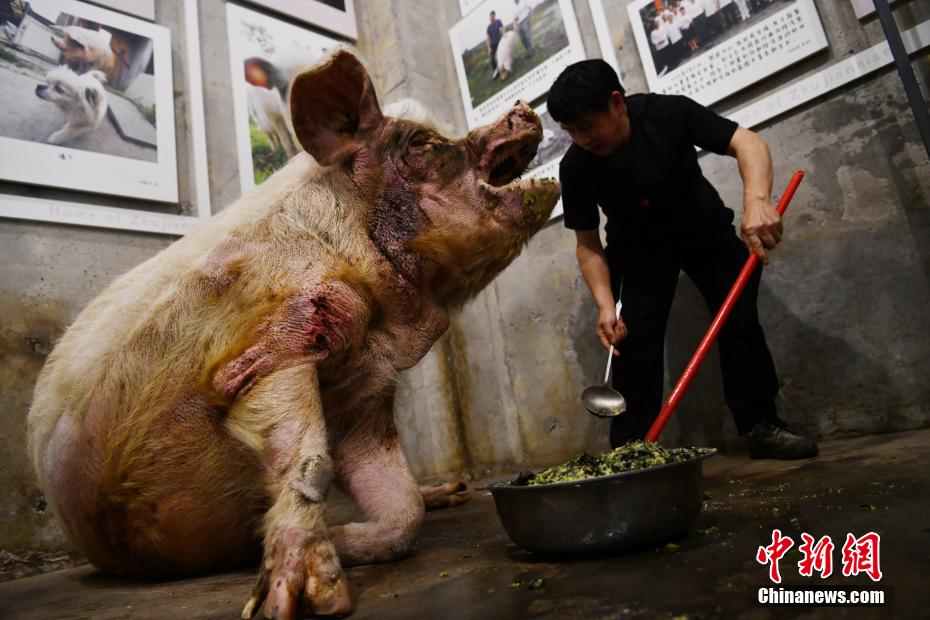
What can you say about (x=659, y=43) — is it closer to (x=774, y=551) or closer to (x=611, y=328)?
(x=611, y=328)

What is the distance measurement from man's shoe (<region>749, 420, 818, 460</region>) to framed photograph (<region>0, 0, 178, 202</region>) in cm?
362

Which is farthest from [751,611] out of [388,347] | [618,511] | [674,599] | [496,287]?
[496,287]

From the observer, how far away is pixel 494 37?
187 inches

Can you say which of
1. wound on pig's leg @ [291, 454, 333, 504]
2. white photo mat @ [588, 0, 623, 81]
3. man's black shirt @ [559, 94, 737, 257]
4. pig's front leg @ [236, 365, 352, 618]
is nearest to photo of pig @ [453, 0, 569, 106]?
white photo mat @ [588, 0, 623, 81]

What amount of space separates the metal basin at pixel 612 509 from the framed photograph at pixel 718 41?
9.12ft

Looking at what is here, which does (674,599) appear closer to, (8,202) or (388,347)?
(388,347)

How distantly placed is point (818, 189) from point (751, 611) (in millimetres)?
2770

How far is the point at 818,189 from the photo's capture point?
10.1 ft

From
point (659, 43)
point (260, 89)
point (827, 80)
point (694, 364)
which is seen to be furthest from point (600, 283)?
point (260, 89)

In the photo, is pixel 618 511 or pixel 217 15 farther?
pixel 217 15

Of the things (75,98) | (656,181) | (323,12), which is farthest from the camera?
(323,12)

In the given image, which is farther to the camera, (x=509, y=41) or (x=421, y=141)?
(x=509, y=41)

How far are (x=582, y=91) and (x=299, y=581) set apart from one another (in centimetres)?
225

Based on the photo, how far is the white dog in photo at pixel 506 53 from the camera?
4637mm
